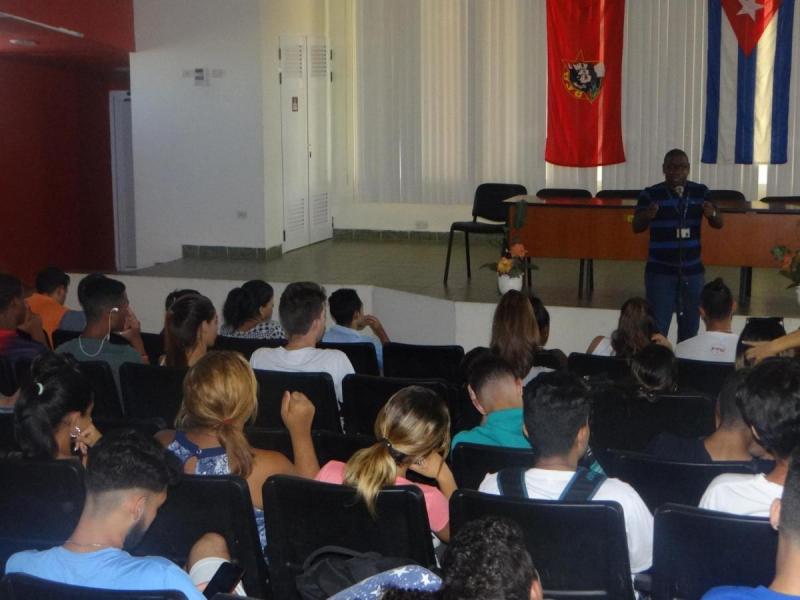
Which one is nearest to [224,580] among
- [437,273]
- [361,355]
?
[361,355]

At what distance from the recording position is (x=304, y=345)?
5008 millimetres


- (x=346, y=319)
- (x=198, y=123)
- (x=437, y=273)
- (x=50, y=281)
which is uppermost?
(x=198, y=123)

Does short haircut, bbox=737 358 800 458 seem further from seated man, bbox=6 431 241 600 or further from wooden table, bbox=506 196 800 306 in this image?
wooden table, bbox=506 196 800 306

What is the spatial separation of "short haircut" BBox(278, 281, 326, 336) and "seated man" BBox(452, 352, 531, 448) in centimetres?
119

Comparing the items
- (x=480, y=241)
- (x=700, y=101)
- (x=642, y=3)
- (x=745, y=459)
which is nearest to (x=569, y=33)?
(x=642, y=3)

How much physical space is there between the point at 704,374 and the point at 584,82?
21.9 ft

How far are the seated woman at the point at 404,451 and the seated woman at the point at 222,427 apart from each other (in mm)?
243

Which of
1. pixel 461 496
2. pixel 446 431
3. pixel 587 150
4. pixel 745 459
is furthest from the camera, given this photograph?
pixel 587 150

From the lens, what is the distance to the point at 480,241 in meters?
11.8

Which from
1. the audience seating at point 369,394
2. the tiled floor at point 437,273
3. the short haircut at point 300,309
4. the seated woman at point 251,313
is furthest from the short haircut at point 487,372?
the tiled floor at point 437,273

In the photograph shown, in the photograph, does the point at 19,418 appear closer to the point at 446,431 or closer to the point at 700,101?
the point at 446,431

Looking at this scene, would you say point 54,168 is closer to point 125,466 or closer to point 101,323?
point 101,323

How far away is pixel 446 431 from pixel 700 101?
28.9 ft

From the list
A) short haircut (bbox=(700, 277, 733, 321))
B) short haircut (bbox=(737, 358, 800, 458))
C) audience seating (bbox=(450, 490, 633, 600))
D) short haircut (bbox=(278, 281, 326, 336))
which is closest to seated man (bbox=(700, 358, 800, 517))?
short haircut (bbox=(737, 358, 800, 458))
